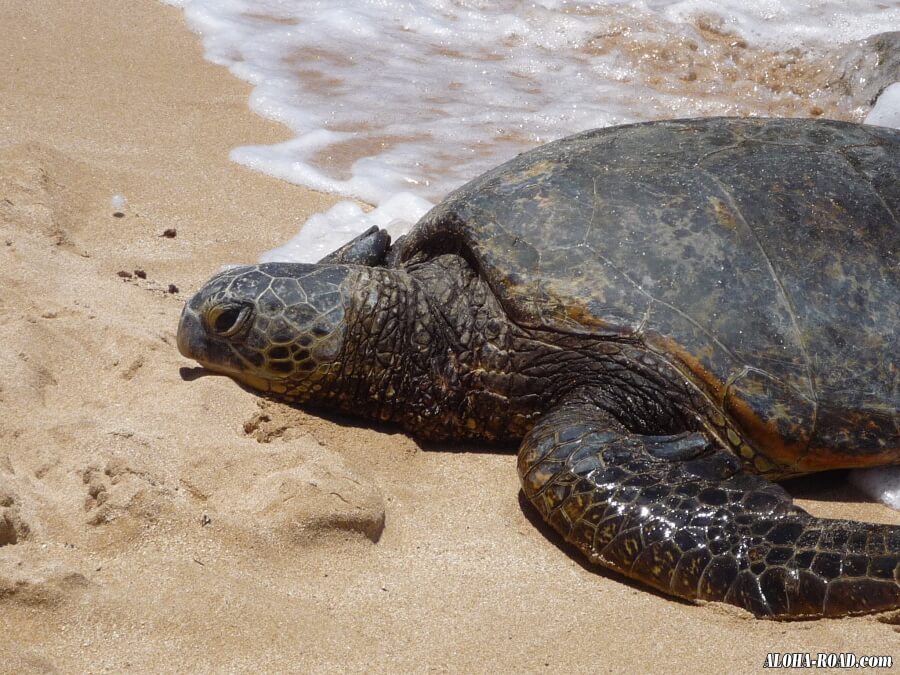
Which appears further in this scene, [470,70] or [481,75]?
[470,70]

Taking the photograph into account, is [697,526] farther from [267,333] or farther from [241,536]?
[267,333]

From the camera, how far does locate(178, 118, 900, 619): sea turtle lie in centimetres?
297

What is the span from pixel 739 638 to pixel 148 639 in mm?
1444

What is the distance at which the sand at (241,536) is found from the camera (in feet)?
7.47

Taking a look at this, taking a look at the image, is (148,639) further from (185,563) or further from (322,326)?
(322,326)

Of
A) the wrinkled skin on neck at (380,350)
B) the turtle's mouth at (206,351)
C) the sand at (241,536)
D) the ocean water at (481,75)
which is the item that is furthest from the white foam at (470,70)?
the sand at (241,536)

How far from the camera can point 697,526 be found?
9.16 ft

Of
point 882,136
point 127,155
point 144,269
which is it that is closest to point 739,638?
point 882,136

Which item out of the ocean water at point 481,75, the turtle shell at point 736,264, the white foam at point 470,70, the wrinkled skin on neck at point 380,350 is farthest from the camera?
the white foam at point 470,70

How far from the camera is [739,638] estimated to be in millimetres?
2477

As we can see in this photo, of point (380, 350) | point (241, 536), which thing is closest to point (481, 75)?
point (380, 350)

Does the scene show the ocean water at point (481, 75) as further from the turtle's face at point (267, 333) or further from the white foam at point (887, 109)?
the turtle's face at point (267, 333)

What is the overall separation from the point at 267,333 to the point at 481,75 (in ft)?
16.0

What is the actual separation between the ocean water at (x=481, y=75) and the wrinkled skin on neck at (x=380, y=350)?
1426mm
